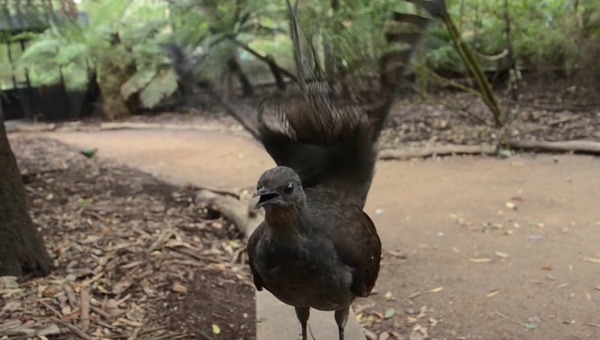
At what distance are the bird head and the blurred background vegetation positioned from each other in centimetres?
75

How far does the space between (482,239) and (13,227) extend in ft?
10.8

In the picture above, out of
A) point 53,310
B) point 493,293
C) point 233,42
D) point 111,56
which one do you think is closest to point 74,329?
point 53,310

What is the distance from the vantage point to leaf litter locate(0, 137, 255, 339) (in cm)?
289

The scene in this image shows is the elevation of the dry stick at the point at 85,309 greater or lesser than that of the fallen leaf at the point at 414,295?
greater

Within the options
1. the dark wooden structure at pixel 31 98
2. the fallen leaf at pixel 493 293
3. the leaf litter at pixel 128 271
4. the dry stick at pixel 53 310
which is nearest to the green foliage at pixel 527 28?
the leaf litter at pixel 128 271

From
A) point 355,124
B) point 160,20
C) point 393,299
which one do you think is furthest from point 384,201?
point 160,20

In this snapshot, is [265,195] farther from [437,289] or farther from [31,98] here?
[31,98]

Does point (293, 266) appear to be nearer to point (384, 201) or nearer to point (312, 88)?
point (312, 88)

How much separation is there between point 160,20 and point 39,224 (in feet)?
22.3

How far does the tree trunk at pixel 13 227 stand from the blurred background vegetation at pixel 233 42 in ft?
3.27

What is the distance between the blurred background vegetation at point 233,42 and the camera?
2.71m

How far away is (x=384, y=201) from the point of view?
5.74 m

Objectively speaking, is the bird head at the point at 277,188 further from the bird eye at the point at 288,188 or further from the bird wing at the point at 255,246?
the bird wing at the point at 255,246

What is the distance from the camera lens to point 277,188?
1859mm
